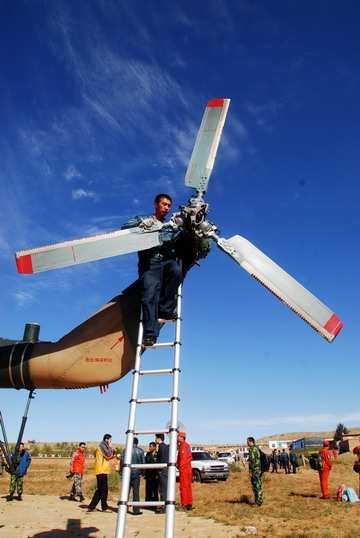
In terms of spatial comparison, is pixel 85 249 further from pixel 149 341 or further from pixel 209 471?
pixel 209 471

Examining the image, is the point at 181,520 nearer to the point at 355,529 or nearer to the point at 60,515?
the point at 60,515

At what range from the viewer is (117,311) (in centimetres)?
664

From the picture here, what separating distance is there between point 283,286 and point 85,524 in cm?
872

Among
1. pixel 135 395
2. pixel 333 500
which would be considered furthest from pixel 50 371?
pixel 333 500

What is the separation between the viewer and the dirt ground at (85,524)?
30.0 feet

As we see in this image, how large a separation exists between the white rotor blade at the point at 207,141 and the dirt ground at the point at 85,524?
8014mm

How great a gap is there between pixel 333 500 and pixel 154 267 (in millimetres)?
13884

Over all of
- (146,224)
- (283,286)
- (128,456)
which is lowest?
(128,456)

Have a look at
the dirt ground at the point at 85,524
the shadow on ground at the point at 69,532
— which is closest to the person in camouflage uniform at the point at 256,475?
the dirt ground at the point at 85,524

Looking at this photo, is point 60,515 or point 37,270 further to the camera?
point 60,515

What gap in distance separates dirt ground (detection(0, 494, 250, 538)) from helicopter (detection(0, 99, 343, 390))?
4.91 m

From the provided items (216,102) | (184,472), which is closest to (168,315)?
(216,102)

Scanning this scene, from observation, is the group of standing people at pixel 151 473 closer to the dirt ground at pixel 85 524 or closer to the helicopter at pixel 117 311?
the dirt ground at pixel 85 524

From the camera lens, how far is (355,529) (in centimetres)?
989
